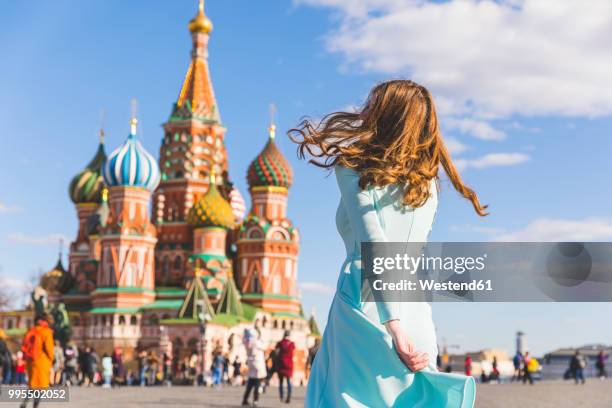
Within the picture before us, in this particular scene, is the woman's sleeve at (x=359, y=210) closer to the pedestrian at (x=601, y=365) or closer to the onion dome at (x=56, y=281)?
the pedestrian at (x=601, y=365)

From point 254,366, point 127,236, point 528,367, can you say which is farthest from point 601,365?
point 127,236

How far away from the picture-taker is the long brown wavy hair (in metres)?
3.27

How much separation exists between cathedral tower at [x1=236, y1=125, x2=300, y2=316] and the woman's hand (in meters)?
45.7

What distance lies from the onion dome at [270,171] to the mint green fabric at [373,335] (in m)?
47.0

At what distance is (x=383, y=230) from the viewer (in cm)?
329

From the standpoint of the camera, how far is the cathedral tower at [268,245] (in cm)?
4897

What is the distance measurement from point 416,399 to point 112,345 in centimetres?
4399

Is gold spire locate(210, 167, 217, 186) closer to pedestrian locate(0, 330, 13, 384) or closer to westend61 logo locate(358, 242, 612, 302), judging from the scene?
pedestrian locate(0, 330, 13, 384)

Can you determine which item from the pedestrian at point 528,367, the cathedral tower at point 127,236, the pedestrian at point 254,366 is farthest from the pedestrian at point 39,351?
the cathedral tower at point 127,236

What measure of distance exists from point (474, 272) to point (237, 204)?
171 feet

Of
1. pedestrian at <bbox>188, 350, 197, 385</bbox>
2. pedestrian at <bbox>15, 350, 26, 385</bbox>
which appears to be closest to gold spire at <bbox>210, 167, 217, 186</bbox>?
pedestrian at <bbox>188, 350, 197, 385</bbox>

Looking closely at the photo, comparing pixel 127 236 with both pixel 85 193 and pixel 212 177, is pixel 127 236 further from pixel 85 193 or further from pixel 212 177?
pixel 85 193

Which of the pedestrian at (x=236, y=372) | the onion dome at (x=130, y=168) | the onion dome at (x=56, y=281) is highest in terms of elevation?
the onion dome at (x=130, y=168)

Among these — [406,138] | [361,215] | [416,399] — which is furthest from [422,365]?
[406,138]
